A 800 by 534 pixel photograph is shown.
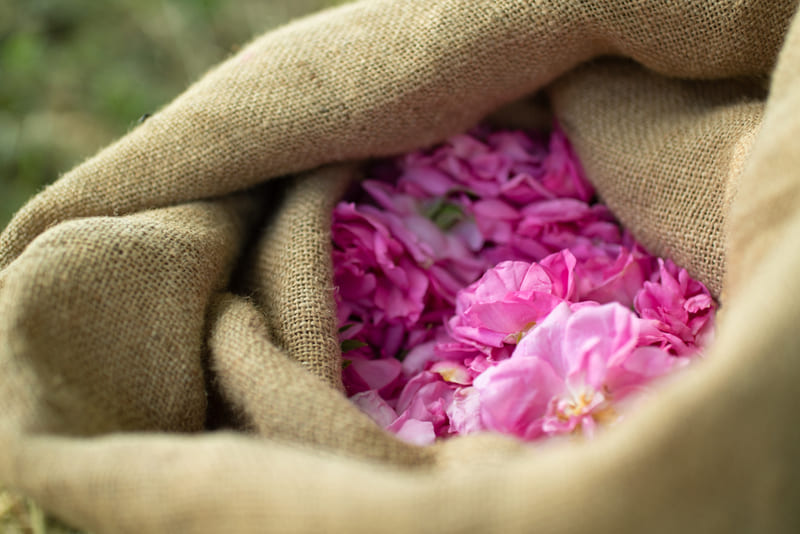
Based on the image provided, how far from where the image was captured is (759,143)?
504 millimetres

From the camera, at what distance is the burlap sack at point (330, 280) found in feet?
1.19

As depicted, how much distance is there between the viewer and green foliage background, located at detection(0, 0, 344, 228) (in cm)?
140

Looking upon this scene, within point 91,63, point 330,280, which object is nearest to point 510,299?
point 330,280

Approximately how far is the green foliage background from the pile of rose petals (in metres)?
0.73

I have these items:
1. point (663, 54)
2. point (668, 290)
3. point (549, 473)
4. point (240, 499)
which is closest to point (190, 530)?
point (240, 499)

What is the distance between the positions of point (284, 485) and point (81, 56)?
144 centimetres

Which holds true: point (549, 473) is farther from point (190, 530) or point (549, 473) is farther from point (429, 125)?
point (429, 125)

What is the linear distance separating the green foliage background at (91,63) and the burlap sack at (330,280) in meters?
0.75

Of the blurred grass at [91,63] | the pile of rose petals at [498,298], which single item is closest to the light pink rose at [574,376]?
the pile of rose petals at [498,298]

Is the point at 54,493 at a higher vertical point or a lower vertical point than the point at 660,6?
lower

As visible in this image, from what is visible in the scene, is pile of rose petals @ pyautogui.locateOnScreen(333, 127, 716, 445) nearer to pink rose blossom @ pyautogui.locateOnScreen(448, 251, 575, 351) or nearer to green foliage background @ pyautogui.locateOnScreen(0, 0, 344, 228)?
pink rose blossom @ pyautogui.locateOnScreen(448, 251, 575, 351)

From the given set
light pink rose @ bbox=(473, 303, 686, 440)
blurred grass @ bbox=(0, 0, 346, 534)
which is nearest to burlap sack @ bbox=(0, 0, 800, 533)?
light pink rose @ bbox=(473, 303, 686, 440)

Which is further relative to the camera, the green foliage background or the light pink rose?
the green foliage background

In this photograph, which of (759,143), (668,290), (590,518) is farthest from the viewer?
(668,290)
